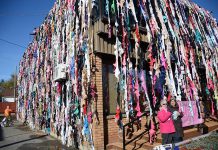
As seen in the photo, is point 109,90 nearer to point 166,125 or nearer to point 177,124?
point 166,125

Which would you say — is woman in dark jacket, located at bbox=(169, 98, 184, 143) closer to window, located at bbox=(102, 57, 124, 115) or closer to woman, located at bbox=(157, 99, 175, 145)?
woman, located at bbox=(157, 99, 175, 145)

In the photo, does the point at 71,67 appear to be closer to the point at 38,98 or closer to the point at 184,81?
the point at 184,81

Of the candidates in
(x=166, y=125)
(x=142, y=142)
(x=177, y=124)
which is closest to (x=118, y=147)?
(x=142, y=142)

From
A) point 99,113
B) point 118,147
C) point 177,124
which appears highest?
point 99,113

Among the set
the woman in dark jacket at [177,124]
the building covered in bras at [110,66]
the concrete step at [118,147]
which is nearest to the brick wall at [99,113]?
the building covered in bras at [110,66]

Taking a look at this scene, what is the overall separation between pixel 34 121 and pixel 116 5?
969cm

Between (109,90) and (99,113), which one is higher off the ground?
(109,90)

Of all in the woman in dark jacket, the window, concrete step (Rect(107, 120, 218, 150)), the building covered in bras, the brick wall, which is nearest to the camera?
the woman in dark jacket

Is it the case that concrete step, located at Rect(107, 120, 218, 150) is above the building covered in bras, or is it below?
below

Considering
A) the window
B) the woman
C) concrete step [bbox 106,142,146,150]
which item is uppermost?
the window

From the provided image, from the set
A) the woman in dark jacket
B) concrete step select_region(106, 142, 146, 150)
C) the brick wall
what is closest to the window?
the brick wall

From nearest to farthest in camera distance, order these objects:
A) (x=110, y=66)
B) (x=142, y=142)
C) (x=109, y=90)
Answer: (x=142, y=142), (x=109, y=90), (x=110, y=66)

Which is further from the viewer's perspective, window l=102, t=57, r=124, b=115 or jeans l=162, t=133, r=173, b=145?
window l=102, t=57, r=124, b=115

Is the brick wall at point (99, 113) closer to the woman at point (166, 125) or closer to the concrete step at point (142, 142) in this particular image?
the concrete step at point (142, 142)
